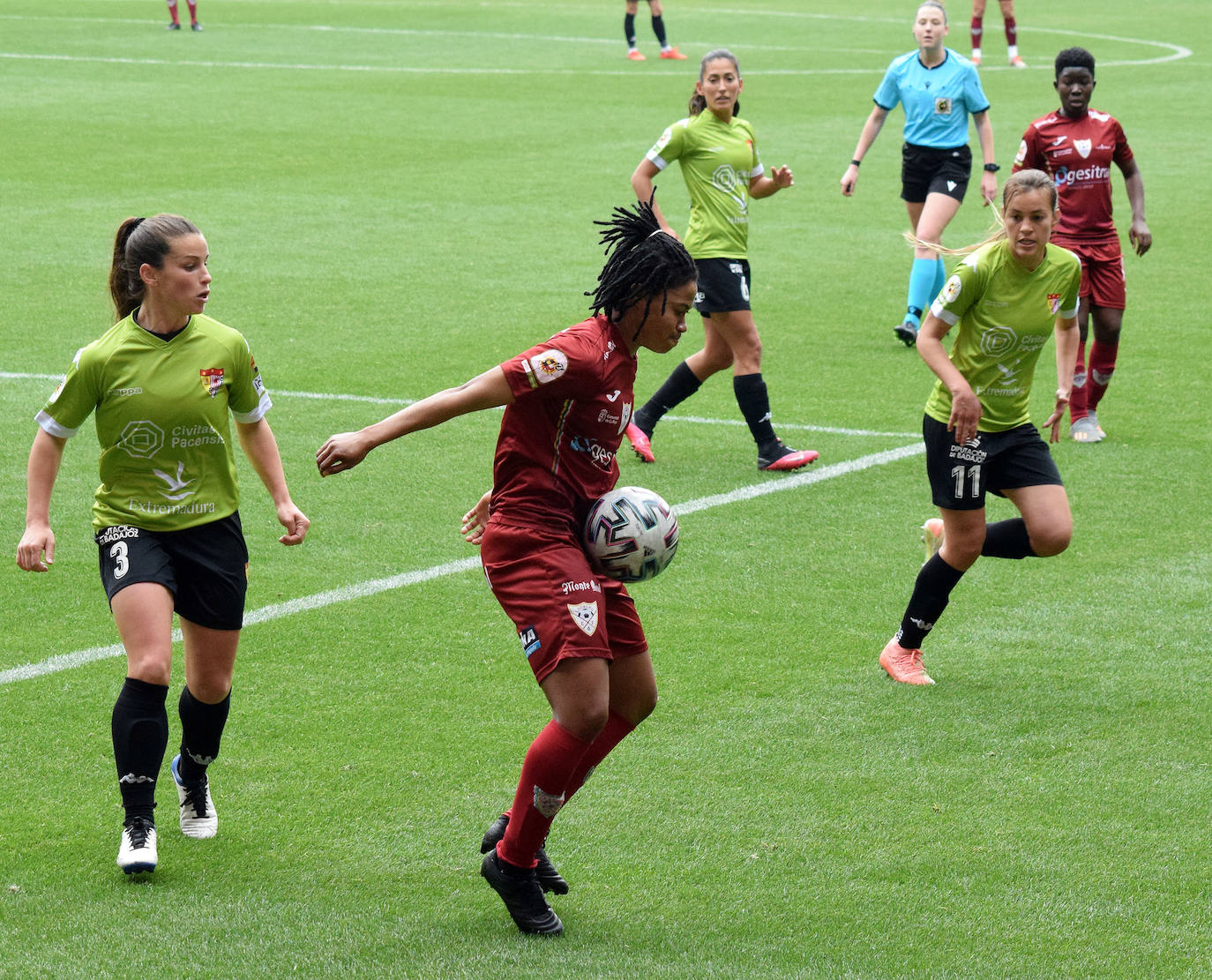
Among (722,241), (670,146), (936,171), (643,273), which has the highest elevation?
(643,273)

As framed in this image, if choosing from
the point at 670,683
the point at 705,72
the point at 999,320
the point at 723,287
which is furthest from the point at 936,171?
the point at 670,683

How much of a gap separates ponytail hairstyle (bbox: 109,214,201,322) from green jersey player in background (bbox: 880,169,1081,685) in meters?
3.08

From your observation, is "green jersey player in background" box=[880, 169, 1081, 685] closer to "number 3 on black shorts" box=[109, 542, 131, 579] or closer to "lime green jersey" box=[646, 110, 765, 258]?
"number 3 on black shorts" box=[109, 542, 131, 579]

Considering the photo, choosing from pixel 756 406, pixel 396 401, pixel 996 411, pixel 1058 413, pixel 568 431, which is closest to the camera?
pixel 568 431

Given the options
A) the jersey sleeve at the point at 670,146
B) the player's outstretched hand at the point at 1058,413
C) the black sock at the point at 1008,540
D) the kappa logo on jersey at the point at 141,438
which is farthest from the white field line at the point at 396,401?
the kappa logo on jersey at the point at 141,438

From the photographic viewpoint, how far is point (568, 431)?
Answer: 205 inches

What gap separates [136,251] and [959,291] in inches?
131

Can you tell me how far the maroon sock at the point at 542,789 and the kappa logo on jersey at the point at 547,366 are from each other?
39.8 inches

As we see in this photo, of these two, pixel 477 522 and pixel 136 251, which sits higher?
pixel 136 251

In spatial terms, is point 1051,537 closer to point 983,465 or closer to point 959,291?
point 983,465

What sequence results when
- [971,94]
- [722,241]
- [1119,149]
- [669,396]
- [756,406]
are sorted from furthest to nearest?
[971,94], [1119,149], [669,396], [722,241], [756,406]

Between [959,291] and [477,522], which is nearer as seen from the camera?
[477,522]

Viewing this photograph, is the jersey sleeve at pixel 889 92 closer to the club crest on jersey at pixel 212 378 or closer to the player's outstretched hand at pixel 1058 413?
the player's outstretched hand at pixel 1058 413

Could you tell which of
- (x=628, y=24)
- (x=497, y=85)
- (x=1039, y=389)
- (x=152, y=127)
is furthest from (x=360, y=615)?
(x=628, y=24)
